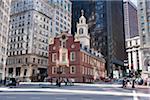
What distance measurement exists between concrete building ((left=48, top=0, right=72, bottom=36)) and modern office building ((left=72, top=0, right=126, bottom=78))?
119 inches

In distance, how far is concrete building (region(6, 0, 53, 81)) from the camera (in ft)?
Result: 235

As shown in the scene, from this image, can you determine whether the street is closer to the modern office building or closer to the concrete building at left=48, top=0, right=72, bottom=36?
the modern office building

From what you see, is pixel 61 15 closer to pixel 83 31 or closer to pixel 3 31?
pixel 83 31

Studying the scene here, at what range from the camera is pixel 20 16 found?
256 ft

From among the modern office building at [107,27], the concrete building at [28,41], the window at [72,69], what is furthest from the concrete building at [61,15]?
the window at [72,69]

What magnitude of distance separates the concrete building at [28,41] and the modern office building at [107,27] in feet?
53.2

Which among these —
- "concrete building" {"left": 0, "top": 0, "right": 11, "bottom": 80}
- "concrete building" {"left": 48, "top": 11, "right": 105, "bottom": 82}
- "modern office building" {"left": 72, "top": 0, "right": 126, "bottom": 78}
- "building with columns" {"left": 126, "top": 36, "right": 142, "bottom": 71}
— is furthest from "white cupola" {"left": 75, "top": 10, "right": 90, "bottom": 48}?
"concrete building" {"left": 0, "top": 0, "right": 11, "bottom": 80}

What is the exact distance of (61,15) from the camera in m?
91.8

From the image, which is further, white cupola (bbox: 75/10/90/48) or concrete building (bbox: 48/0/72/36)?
concrete building (bbox: 48/0/72/36)

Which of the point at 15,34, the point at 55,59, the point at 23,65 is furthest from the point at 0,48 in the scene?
the point at 15,34

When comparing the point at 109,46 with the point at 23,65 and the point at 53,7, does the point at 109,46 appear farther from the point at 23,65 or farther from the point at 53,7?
the point at 23,65

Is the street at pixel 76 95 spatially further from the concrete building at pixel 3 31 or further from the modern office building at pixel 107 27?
the modern office building at pixel 107 27

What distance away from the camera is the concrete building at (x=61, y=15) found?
287 ft

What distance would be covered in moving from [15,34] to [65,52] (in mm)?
26326
